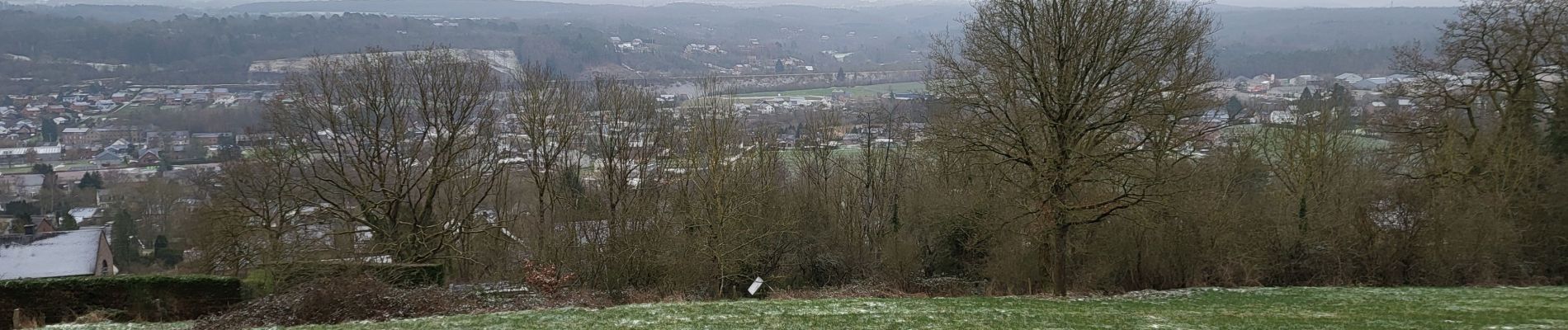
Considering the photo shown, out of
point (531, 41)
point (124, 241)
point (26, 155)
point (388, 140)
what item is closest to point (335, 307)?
point (388, 140)

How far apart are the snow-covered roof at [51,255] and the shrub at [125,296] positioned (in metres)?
17.8

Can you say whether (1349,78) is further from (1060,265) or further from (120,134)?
(120,134)

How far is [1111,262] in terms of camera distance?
24.9 m

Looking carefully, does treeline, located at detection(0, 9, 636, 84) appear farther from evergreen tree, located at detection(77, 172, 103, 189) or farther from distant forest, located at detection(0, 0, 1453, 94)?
evergreen tree, located at detection(77, 172, 103, 189)

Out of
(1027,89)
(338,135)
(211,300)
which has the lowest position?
(211,300)

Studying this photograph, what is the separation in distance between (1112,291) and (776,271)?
1141cm

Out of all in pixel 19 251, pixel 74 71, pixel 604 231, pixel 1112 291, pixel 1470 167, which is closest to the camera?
pixel 1112 291

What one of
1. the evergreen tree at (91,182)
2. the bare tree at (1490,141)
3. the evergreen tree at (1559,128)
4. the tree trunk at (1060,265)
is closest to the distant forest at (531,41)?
the evergreen tree at (91,182)

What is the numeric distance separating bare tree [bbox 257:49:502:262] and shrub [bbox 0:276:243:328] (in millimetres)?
4146

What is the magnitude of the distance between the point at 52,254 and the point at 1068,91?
131 feet

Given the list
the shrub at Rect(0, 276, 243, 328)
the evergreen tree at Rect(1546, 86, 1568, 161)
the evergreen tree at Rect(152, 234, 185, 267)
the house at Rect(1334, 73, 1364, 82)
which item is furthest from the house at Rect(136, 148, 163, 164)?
the house at Rect(1334, 73, 1364, 82)

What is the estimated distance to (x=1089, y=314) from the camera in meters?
14.7

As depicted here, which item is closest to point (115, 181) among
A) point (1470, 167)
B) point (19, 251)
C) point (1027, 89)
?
point (19, 251)

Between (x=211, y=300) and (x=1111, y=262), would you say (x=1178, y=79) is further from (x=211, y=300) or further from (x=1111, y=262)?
(x=211, y=300)
